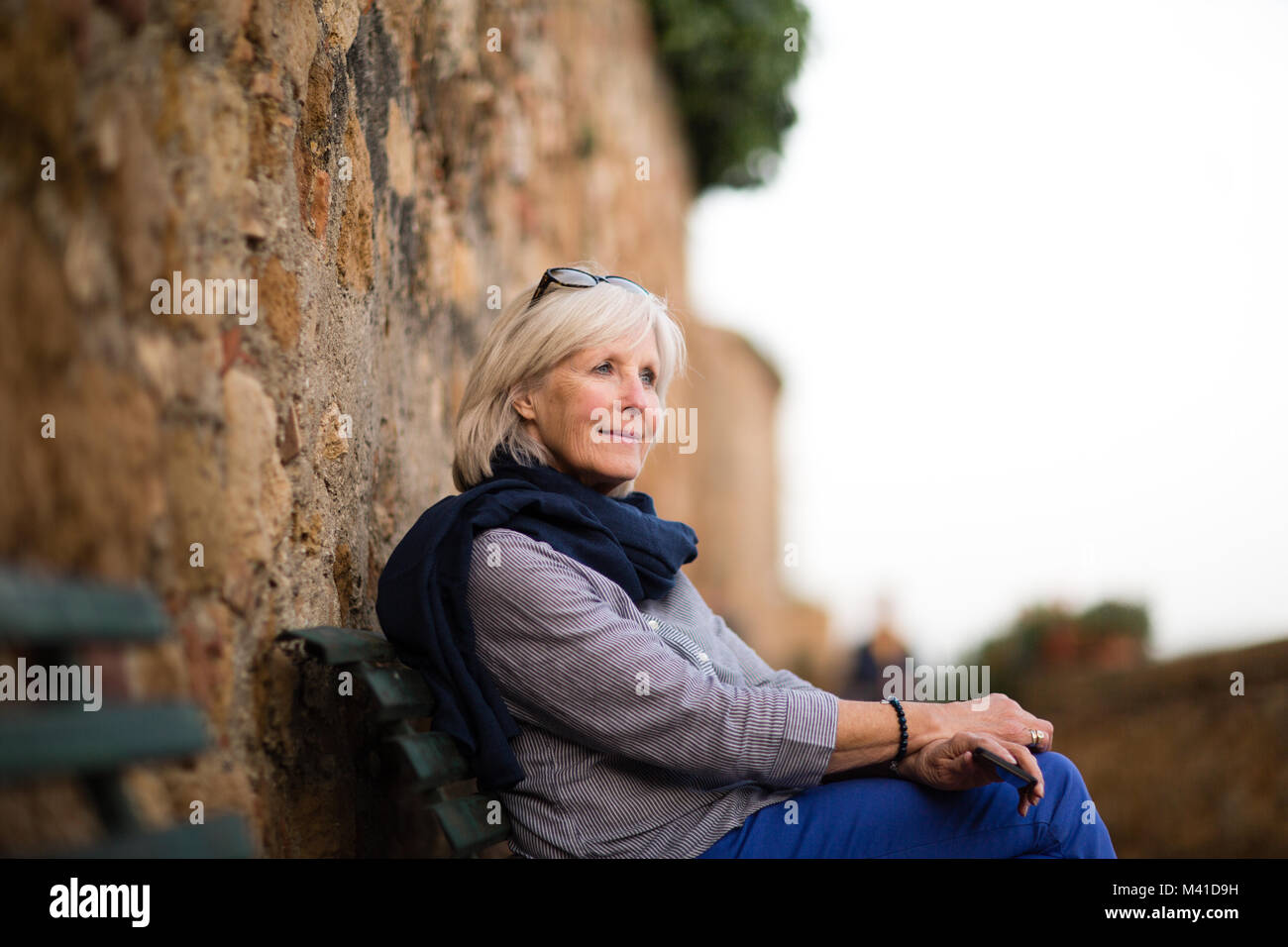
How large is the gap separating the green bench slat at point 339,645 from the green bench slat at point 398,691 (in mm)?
31

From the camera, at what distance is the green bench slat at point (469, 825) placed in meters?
1.68

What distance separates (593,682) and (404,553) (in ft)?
1.45

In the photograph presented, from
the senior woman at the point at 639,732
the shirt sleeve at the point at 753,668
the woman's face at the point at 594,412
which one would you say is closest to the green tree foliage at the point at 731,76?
the woman's face at the point at 594,412

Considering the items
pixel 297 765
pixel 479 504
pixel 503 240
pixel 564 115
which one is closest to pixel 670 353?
pixel 479 504

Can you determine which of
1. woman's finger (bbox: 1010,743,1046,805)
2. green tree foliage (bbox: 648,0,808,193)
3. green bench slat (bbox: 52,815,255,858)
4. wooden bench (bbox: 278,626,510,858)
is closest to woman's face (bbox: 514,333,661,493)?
wooden bench (bbox: 278,626,510,858)

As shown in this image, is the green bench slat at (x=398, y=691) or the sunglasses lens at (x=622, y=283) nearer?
the green bench slat at (x=398, y=691)

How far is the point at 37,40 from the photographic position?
3.80 ft

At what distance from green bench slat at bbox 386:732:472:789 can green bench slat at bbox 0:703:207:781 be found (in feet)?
1.57

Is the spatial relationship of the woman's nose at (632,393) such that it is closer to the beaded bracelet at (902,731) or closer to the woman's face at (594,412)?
the woman's face at (594,412)

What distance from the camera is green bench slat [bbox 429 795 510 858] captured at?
1676 mm

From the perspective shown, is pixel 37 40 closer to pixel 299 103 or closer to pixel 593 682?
pixel 299 103

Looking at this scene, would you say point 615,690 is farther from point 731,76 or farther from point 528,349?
point 731,76

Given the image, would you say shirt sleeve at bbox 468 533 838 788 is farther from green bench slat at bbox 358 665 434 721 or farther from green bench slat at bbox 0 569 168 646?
green bench slat at bbox 0 569 168 646
